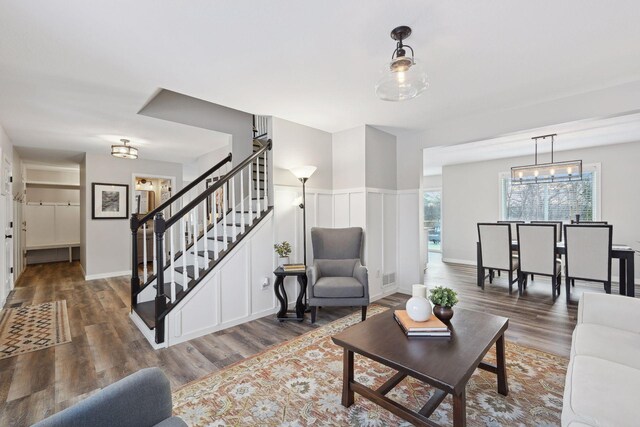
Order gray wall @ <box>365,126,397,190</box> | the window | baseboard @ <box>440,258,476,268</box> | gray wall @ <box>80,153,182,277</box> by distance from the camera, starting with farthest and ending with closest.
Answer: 1. baseboard @ <box>440,258,476,268</box>
2. gray wall @ <box>80,153,182,277</box>
3. the window
4. gray wall @ <box>365,126,397,190</box>

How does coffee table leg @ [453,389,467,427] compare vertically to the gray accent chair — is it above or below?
below

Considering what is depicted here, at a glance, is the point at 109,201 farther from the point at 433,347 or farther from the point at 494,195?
the point at 494,195

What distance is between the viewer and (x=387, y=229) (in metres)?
4.46

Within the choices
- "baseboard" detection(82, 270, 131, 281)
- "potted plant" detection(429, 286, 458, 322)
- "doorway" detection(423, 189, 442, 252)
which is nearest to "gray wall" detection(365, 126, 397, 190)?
"potted plant" detection(429, 286, 458, 322)

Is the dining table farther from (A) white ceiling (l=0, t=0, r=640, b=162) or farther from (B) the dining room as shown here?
(A) white ceiling (l=0, t=0, r=640, b=162)

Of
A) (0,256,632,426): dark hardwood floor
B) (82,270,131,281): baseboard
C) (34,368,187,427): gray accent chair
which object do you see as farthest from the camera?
(82,270,131,281): baseboard

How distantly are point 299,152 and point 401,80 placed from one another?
213 centimetres

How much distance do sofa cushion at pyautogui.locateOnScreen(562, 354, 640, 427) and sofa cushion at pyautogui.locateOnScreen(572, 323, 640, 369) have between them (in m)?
0.11

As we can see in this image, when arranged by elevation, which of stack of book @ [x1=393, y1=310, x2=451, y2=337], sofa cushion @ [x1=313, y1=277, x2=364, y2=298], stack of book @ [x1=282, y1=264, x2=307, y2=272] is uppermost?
stack of book @ [x1=282, y1=264, x2=307, y2=272]

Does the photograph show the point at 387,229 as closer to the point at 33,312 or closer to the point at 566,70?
the point at 566,70

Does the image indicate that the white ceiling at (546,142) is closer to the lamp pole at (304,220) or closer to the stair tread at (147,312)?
the lamp pole at (304,220)

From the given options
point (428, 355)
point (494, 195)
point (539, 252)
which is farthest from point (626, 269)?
point (428, 355)

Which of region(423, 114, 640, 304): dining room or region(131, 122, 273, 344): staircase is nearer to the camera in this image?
region(131, 122, 273, 344): staircase

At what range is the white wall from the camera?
5043 millimetres
